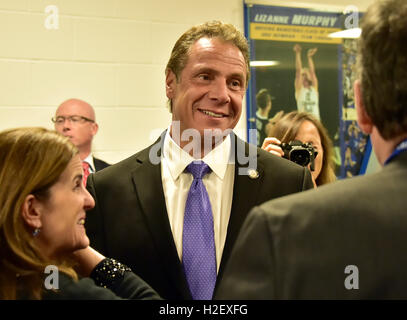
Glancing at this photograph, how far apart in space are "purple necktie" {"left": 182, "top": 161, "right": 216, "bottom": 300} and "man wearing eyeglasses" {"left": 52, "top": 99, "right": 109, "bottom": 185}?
1.79 m

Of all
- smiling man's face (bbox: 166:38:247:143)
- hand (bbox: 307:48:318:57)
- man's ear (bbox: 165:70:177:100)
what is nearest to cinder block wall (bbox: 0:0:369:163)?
hand (bbox: 307:48:318:57)

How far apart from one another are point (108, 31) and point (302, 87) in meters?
1.36

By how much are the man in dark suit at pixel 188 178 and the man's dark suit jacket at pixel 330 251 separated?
2.46 ft

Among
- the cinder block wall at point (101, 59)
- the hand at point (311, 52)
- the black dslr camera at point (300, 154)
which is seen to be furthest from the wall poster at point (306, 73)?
the black dslr camera at point (300, 154)

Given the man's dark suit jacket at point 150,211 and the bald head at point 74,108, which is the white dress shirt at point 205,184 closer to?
the man's dark suit jacket at point 150,211

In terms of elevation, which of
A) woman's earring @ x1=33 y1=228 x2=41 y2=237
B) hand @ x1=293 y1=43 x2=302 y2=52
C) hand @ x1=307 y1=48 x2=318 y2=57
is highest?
hand @ x1=293 y1=43 x2=302 y2=52

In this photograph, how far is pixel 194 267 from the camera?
1449mm

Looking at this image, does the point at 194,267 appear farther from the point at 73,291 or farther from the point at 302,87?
the point at 302,87

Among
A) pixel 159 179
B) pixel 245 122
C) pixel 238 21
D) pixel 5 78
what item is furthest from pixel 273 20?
pixel 159 179

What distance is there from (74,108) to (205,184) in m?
1.89

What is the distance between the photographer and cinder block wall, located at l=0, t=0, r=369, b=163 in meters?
3.21

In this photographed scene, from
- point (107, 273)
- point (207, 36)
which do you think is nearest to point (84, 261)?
point (107, 273)

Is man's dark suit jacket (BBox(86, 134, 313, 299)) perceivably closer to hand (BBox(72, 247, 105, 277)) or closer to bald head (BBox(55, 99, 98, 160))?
hand (BBox(72, 247, 105, 277))

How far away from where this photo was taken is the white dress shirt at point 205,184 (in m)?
1.52
